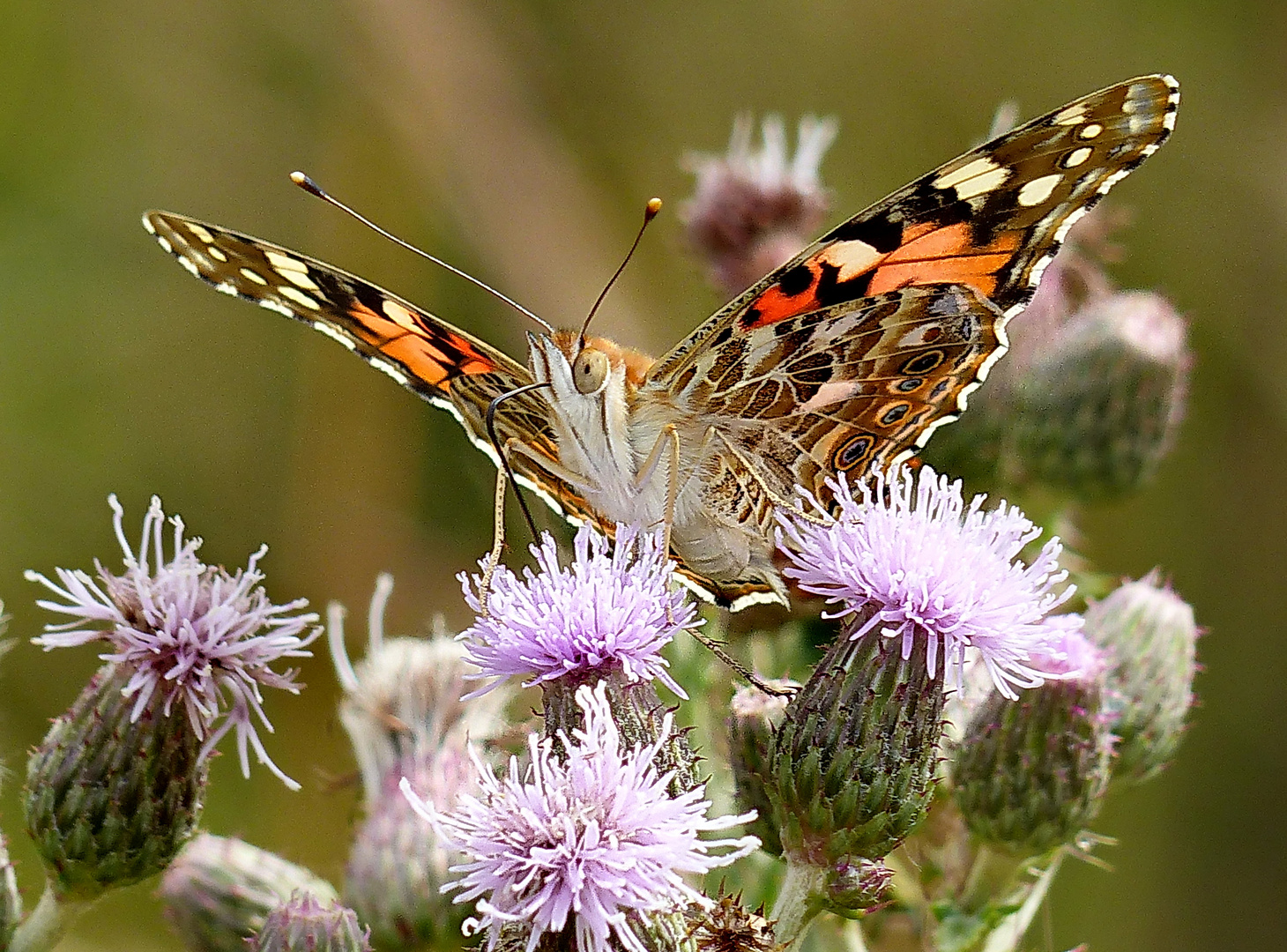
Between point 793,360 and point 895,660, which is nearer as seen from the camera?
point 895,660

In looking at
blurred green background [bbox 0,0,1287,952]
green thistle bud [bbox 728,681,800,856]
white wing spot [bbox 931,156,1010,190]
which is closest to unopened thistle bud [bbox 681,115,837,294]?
blurred green background [bbox 0,0,1287,952]

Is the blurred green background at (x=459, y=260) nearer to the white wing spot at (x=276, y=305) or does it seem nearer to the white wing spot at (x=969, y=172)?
the white wing spot at (x=276, y=305)

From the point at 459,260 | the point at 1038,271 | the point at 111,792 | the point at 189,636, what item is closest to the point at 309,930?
the point at 111,792

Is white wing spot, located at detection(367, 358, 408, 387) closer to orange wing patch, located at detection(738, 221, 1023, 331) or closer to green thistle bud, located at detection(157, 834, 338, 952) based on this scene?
orange wing patch, located at detection(738, 221, 1023, 331)

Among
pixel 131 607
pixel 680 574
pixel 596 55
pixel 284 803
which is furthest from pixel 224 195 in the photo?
pixel 680 574

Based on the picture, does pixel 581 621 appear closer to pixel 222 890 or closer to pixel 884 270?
pixel 884 270

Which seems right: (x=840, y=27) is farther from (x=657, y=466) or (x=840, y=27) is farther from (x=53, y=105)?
(x=657, y=466)
